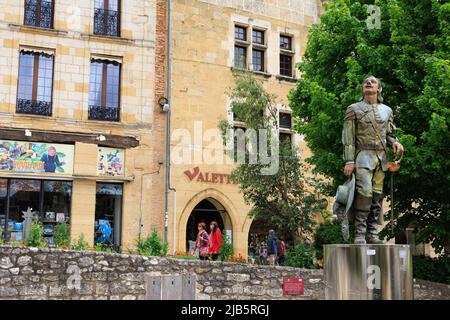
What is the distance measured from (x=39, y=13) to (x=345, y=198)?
1513 cm

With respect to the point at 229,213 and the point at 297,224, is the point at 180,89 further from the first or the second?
the point at 297,224

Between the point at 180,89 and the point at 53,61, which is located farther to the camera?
the point at 180,89

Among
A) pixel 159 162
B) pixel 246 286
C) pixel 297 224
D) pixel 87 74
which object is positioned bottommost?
pixel 246 286

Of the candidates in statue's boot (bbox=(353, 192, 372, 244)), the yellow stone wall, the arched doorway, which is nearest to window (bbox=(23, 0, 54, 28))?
the yellow stone wall

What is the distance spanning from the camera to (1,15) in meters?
19.8

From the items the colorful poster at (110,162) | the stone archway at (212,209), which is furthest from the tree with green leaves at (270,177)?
the colorful poster at (110,162)

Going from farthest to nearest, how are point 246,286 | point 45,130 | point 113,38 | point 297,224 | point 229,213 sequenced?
point 229,213 → point 113,38 → point 45,130 → point 297,224 → point 246,286

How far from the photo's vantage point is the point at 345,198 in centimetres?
891

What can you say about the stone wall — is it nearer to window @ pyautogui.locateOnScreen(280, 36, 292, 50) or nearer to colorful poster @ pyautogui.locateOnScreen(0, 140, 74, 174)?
colorful poster @ pyautogui.locateOnScreen(0, 140, 74, 174)

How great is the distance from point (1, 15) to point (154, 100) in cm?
575

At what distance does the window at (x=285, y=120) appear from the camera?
24.3m

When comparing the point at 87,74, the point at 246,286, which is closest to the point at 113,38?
the point at 87,74

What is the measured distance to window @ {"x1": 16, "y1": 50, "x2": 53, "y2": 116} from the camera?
19938 mm

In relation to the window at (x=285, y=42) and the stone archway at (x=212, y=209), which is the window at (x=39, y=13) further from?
the window at (x=285, y=42)
